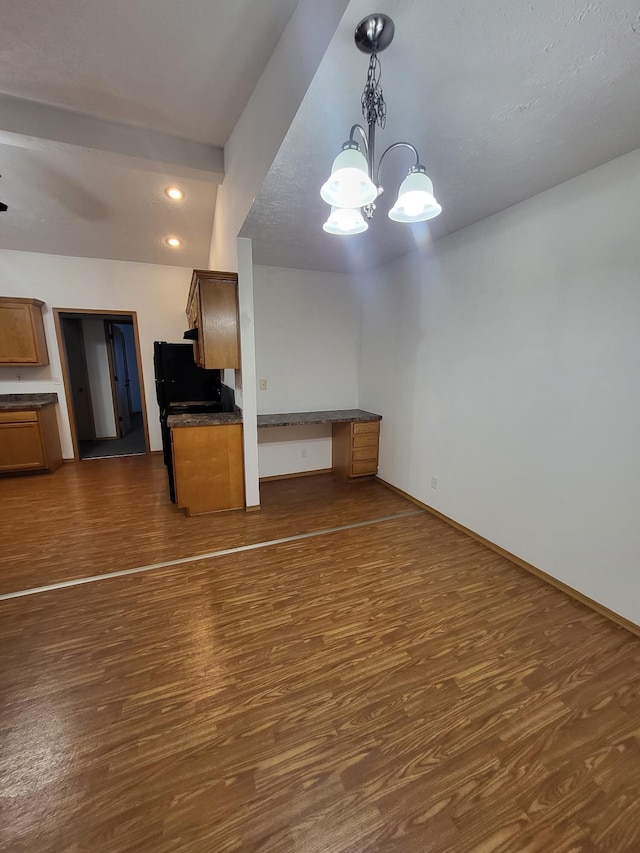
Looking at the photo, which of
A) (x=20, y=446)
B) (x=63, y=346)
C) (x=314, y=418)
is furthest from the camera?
(x=63, y=346)

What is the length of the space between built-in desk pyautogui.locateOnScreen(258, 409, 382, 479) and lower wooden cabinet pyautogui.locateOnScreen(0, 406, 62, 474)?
2.76 meters

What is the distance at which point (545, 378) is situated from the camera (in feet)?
7.21

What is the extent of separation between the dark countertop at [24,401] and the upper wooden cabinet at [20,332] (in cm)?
42

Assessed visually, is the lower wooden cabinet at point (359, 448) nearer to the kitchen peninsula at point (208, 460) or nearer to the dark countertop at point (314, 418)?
the dark countertop at point (314, 418)

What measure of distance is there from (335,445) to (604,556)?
9.28 ft

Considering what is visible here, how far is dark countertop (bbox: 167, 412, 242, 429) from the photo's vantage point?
2.97m

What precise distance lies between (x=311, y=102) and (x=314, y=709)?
253cm

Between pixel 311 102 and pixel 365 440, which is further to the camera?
pixel 365 440

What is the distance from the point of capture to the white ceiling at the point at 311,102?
3.75 ft

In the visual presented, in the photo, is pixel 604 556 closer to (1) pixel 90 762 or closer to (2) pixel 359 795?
(2) pixel 359 795

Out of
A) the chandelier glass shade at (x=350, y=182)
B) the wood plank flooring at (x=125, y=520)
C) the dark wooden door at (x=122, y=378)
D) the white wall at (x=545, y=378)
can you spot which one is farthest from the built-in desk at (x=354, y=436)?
the dark wooden door at (x=122, y=378)

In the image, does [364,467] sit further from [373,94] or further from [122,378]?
[122,378]

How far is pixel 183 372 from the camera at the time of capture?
4098mm

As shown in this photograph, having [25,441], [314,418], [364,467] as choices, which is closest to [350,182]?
[314,418]
